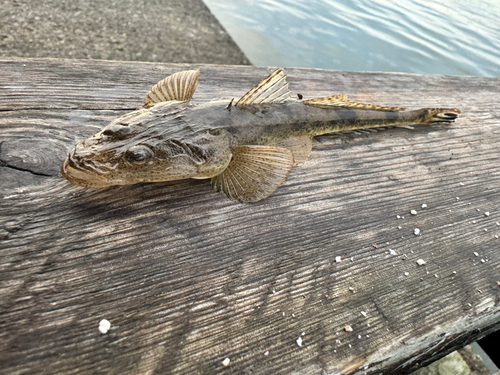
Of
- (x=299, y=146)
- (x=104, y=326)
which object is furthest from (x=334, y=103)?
(x=104, y=326)

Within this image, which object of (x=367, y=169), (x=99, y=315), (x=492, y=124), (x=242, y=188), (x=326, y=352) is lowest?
(x=99, y=315)

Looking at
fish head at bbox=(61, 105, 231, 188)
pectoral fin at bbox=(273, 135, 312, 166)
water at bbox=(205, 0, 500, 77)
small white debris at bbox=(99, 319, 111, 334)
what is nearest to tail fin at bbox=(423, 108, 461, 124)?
pectoral fin at bbox=(273, 135, 312, 166)

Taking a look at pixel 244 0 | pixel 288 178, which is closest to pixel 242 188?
pixel 288 178

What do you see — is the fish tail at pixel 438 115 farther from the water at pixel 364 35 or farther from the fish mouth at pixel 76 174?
the water at pixel 364 35

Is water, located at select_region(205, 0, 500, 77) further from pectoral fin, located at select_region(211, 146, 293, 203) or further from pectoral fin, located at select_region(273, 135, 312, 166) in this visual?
pectoral fin, located at select_region(211, 146, 293, 203)

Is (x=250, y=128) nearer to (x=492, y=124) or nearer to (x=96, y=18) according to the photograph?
(x=492, y=124)

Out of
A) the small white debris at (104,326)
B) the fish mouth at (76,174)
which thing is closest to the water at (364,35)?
the fish mouth at (76,174)

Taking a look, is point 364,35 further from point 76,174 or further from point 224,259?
point 76,174

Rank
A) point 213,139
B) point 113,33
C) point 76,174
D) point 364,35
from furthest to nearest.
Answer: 1. point 364,35
2. point 113,33
3. point 213,139
4. point 76,174
